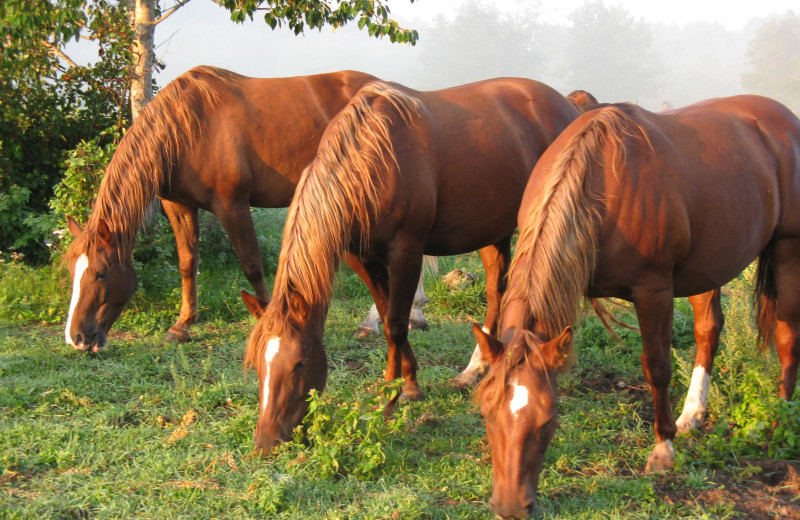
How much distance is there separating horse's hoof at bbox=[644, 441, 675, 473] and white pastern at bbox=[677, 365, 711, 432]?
0.53 metres

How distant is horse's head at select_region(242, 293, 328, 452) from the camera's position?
322 centimetres

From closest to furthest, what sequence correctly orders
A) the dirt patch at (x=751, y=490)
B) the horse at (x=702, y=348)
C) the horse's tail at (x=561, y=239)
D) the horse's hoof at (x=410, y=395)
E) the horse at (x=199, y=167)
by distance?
the horse's tail at (x=561, y=239) → the dirt patch at (x=751, y=490) → the horse at (x=702, y=348) → the horse's hoof at (x=410, y=395) → the horse at (x=199, y=167)

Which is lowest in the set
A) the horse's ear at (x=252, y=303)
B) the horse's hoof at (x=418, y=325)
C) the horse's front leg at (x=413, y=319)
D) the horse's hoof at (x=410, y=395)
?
the horse's hoof at (x=418, y=325)

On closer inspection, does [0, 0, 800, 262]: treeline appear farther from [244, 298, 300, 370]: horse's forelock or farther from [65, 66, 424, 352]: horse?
[244, 298, 300, 370]: horse's forelock

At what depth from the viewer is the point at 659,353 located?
3268 mm

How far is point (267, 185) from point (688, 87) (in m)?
73.7

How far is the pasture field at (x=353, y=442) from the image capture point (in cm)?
293

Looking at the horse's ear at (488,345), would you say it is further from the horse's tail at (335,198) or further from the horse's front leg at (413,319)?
the horse's front leg at (413,319)

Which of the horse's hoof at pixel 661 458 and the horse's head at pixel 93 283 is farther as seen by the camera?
the horse's head at pixel 93 283

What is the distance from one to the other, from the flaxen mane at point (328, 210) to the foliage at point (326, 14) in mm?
2647

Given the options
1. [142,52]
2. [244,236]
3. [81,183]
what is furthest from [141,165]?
[142,52]

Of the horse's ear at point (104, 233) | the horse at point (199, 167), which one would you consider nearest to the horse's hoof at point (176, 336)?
the horse at point (199, 167)

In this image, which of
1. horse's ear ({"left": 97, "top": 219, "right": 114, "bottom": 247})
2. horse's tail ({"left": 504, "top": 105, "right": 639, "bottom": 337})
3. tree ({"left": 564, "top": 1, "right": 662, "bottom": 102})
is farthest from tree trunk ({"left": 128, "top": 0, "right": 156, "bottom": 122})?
tree ({"left": 564, "top": 1, "right": 662, "bottom": 102})

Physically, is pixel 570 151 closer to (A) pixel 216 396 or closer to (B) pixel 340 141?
(B) pixel 340 141
